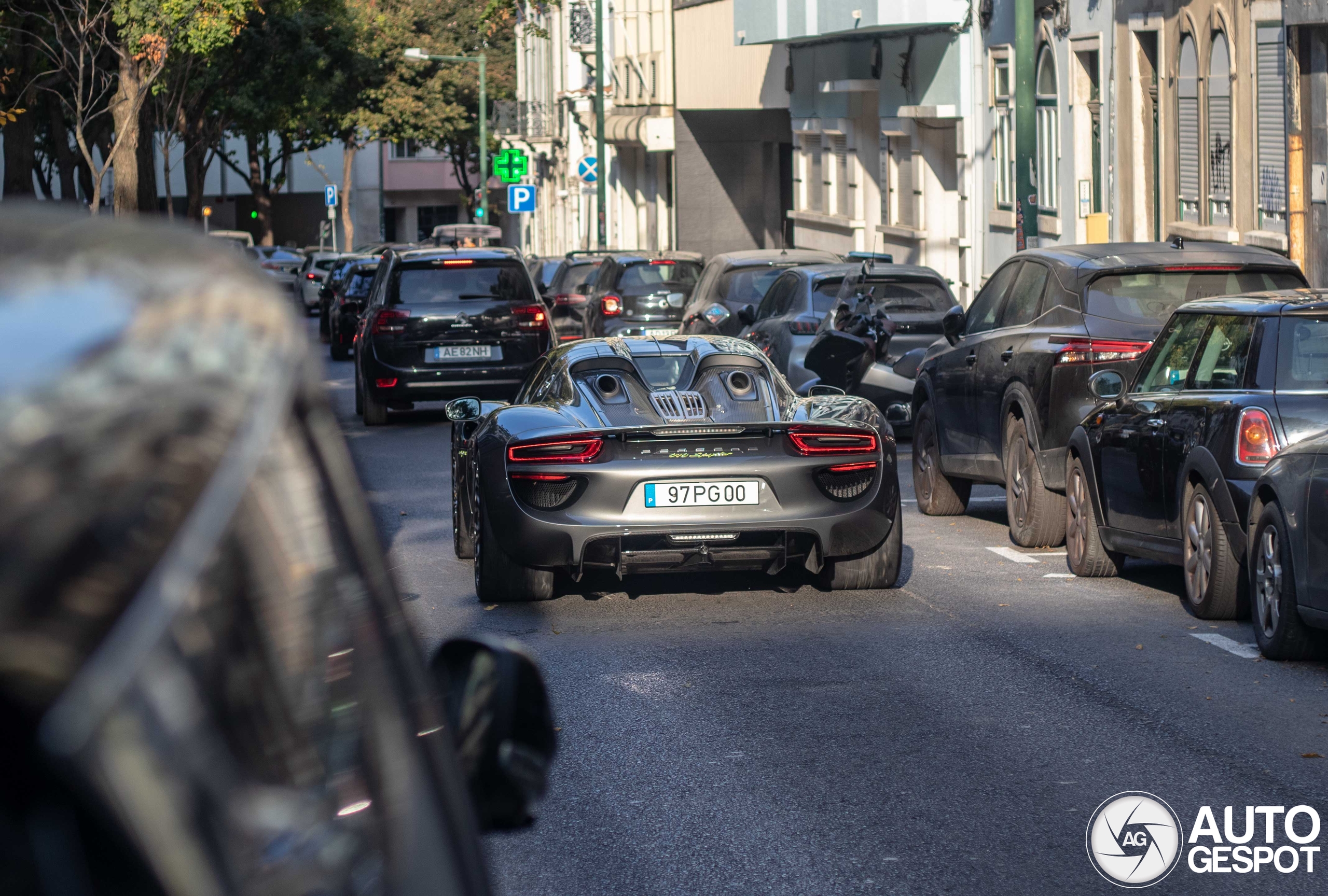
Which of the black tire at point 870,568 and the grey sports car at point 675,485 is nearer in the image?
the grey sports car at point 675,485

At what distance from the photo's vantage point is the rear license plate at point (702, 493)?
8234mm

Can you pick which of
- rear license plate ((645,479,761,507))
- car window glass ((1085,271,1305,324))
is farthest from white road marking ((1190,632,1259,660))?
car window glass ((1085,271,1305,324))

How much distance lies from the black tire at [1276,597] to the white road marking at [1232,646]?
0.05m

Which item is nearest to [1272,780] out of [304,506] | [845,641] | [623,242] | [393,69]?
[845,641]

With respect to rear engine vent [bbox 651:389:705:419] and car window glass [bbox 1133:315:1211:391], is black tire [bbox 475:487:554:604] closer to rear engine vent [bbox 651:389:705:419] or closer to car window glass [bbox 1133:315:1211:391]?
rear engine vent [bbox 651:389:705:419]

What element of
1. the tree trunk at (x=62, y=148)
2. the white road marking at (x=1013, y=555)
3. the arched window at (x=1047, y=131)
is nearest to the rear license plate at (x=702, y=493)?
the white road marking at (x=1013, y=555)

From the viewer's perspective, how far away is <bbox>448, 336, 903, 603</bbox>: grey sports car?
27.1ft

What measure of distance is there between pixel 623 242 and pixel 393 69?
21.6 m

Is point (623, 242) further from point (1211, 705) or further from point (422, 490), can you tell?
point (1211, 705)

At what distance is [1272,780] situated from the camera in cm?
547

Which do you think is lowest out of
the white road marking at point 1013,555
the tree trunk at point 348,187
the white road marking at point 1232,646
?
the white road marking at point 1232,646

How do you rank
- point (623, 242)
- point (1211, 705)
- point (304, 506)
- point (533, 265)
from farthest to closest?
point (623, 242) → point (533, 265) → point (1211, 705) → point (304, 506)

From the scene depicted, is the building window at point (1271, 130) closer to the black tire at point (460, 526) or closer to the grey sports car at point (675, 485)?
the black tire at point (460, 526)

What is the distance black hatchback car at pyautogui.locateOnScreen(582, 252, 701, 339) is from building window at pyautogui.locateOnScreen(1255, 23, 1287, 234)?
8.07 metres
